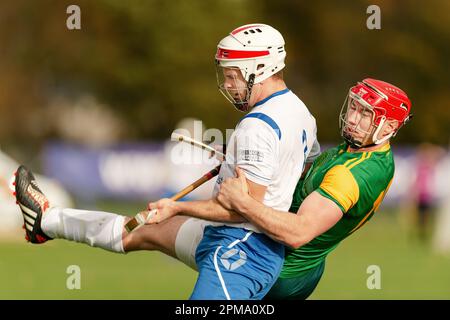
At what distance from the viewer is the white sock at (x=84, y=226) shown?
7.17m

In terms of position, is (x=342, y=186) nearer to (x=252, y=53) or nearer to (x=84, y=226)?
(x=252, y=53)

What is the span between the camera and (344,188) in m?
6.70

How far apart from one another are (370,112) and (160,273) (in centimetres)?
701

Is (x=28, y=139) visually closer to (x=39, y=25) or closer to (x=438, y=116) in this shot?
(x=39, y=25)

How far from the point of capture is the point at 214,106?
93.2 ft

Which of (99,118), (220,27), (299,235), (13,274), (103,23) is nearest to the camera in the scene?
(299,235)

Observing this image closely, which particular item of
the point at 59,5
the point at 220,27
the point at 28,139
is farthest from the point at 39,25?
the point at 220,27

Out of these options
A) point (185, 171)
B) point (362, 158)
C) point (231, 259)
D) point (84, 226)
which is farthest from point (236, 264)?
point (185, 171)

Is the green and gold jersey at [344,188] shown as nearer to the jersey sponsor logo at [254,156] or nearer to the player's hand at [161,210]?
the jersey sponsor logo at [254,156]

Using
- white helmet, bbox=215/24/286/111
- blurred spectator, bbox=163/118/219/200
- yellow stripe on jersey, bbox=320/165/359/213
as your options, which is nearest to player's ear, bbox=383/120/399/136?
yellow stripe on jersey, bbox=320/165/359/213

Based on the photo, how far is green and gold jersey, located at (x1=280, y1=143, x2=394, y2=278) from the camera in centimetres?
676

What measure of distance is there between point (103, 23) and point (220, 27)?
424 cm

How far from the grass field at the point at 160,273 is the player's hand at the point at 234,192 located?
4.78 m

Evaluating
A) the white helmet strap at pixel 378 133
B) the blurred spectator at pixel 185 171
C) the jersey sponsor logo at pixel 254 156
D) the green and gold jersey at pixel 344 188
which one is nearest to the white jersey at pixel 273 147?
the jersey sponsor logo at pixel 254 156
